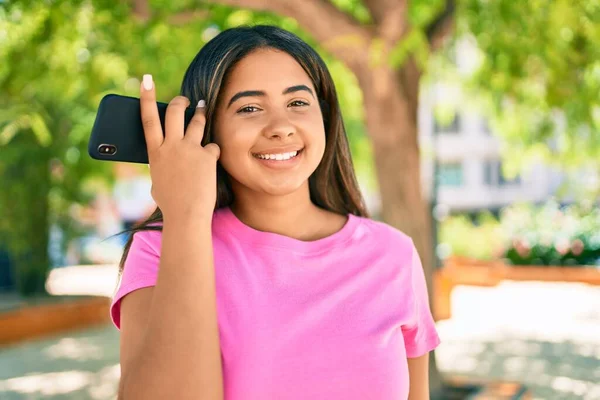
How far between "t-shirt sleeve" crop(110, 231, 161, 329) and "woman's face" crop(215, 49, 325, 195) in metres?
0.27

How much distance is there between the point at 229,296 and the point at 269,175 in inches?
12.3

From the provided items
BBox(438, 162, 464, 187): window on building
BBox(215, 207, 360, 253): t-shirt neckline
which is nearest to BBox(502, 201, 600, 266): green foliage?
BBox(215, 207, 360, 253): t-shirt neckline

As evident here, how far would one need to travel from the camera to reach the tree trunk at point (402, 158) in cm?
613

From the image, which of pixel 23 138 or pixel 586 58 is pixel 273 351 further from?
pixel 23 138

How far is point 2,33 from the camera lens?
16.1 feet

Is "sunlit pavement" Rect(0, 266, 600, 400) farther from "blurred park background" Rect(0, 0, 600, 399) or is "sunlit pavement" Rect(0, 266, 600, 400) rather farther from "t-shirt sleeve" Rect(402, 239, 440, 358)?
"t-shirt sleeve" Rect(402, 239, 440, 358)

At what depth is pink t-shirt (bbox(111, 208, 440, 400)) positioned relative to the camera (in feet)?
5.14

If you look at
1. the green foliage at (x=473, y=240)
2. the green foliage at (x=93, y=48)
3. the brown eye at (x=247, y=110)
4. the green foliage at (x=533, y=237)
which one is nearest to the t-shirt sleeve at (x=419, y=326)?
the brown eye at (x=247, y=110)

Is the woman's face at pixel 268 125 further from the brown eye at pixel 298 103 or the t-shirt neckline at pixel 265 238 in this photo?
the t-shirt neckline at pixel 265 238

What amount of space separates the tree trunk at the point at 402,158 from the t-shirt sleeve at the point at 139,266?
15.1ft

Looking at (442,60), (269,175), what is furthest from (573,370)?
(269,175)

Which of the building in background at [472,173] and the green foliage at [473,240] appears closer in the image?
the green foliage at [473,240]

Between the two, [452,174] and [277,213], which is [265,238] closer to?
[277,213]

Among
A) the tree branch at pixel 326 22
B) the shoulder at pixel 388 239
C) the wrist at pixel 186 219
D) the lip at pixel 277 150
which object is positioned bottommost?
the shoulder at pixel 388 239
